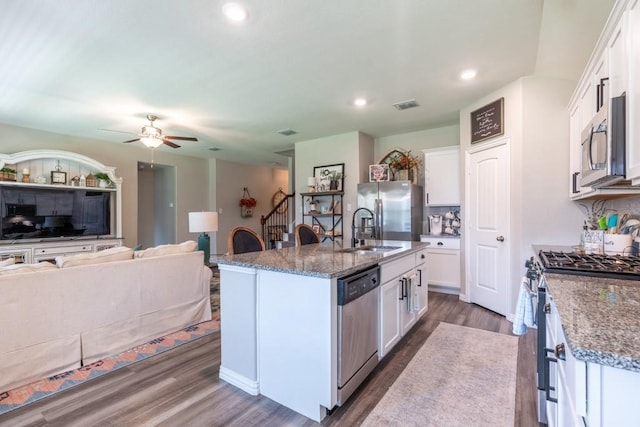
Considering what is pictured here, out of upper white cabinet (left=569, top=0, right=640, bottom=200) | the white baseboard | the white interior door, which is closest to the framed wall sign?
the white interior door

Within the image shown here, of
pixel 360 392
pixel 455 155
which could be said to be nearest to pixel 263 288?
pixel 360 392

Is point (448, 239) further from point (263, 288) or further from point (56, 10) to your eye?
point (56, 10)

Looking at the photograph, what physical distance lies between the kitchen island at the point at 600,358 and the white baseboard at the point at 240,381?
1.67 meters

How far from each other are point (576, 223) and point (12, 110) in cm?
718

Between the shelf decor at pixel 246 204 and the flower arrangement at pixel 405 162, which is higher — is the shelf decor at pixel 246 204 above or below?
below

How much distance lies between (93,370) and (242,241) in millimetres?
1499

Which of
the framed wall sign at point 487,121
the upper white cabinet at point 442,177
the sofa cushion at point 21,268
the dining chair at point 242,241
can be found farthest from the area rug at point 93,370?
the framed wall sign at point 487,121

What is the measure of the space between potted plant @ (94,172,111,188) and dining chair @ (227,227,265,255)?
422 cm

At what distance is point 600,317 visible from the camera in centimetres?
91

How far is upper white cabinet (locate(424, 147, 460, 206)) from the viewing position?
4586mm

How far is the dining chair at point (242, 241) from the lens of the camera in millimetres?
2828

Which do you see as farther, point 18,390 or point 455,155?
point 455,155

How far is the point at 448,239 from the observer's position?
452 centimetres

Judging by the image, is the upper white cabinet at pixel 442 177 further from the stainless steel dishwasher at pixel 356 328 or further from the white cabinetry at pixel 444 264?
A: the stainless steel dishwasher at pixel 356 328
